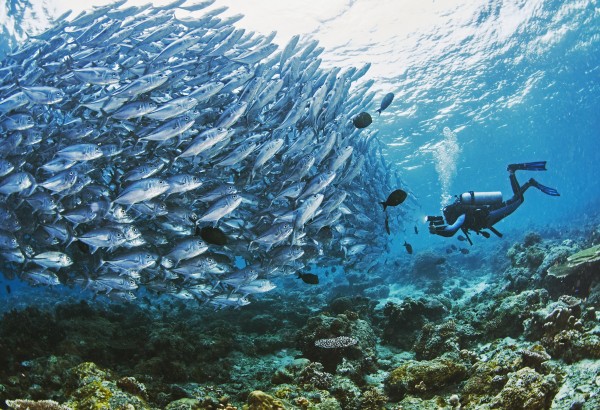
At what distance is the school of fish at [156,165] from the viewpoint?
614cm

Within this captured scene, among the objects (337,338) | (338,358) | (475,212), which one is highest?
(475,212)

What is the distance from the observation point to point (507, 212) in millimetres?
10273

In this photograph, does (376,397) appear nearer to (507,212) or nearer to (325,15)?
(507,212)

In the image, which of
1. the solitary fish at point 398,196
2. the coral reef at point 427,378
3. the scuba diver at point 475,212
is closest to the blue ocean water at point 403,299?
the coral reef at point 427,378

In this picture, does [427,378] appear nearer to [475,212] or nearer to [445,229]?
[445,229]

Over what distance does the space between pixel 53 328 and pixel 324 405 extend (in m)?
6.03

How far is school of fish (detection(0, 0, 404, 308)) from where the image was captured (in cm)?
614

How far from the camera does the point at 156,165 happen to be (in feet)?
20.4

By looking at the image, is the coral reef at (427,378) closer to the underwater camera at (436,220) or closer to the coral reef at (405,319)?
the coral reef at (405,319)

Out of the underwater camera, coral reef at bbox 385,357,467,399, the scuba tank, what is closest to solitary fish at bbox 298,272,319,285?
coral reef at bbox 385,357,467,399

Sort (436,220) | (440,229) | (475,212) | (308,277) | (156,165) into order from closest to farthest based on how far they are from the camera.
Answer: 1. (156,165)
2. (308,277)
3. (440,229)
4. (436,220)
5. (475,212)

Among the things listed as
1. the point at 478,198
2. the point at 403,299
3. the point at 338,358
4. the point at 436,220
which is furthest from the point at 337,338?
the point at 403,299

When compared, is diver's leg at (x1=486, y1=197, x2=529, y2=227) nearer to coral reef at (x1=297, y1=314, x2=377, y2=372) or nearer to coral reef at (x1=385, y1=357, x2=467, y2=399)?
coral reef at (x1=297, y1=314, x2=377, y2=372)

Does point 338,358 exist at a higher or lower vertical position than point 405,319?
lower
